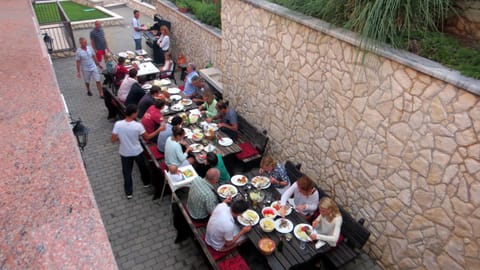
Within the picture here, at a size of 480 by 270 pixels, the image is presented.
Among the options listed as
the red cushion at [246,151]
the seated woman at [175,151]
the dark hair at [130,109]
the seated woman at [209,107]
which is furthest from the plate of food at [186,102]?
the seated woman at [175,151]

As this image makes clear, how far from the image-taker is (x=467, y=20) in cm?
527

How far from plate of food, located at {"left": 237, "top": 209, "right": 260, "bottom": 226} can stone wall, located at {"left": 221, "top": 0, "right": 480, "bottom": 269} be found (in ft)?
5.94

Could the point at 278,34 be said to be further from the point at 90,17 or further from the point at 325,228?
the point at 90,17

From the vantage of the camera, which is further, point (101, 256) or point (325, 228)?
point (325, 228)

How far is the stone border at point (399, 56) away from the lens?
4266mm

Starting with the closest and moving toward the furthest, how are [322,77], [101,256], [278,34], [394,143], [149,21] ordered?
[101,256]
[394,143]
[322,77]
[278,34]
[149,21]

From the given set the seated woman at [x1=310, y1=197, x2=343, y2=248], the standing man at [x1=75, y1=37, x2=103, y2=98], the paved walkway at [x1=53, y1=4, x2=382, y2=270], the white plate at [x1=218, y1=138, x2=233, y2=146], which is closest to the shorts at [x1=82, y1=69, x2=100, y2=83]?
the standing man at [x1=75, y1=37, x2=103, y2=98]

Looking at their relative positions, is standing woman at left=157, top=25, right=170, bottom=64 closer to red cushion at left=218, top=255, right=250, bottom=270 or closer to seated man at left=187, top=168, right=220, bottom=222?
seated man at left=187, top=168, right=220, bottom=222

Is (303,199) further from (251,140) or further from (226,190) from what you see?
(251,140)

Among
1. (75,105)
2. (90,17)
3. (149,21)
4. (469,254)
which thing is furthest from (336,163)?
(90,17)

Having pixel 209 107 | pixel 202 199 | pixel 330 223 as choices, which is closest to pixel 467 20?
pixel 330 223

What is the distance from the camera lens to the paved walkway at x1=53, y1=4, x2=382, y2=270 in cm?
618

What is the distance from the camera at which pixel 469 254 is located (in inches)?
182

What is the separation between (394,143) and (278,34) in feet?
10.9
